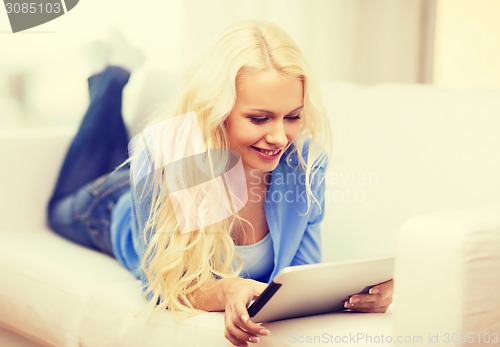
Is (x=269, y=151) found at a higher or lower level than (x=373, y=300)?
higher

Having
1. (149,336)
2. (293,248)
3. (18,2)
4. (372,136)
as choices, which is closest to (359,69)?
(18,2)

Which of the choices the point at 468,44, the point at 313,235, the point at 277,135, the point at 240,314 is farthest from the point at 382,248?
the point at 468,44

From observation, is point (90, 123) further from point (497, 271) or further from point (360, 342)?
point (497, 271)

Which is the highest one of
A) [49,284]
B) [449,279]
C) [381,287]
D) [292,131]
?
[292,131]

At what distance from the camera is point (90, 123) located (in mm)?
2061

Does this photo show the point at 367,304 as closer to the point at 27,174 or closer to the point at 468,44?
the point at 27,174

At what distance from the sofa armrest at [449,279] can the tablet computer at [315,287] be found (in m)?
0.10

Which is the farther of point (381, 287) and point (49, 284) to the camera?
point (49, 284)

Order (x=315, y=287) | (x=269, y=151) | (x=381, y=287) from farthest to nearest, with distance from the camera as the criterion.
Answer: (x=269, y=151), (x=381, y=287), (x=315, y=287)

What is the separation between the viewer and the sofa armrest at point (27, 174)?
79.1 inches

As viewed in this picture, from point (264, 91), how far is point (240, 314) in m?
0.40

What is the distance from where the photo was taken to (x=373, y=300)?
50.4 inches

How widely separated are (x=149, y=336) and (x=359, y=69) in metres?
2.15

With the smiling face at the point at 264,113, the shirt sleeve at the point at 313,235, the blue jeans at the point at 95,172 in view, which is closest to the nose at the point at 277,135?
the smiling face at the point at 264,113
